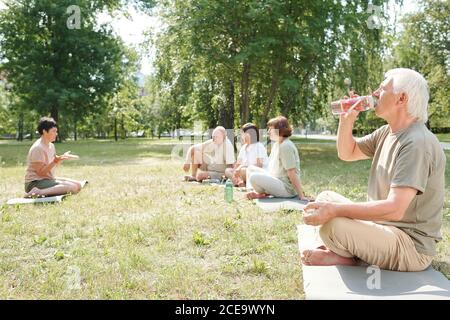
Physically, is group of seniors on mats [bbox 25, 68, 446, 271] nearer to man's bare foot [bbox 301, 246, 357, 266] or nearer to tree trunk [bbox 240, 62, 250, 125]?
man's bare foot [bbox 301, 246, 357, 266]

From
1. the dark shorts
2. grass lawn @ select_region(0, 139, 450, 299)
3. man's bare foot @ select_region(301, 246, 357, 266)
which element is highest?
the dark shorts

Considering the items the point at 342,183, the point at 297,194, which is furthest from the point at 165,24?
the point at 297,194

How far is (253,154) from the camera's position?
28.6ft

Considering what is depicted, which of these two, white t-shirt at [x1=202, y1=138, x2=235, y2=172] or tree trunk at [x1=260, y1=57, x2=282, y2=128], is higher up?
tree trunk at [x1=260, y1=57, x2=282, y2=128]

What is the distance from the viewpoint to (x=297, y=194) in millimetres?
7199

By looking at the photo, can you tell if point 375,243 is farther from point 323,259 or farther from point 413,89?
point 413,89

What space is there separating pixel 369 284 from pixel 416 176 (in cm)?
88

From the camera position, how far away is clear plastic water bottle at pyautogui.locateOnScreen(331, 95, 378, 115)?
3422mm

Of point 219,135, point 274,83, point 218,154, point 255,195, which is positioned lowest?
point 255,195

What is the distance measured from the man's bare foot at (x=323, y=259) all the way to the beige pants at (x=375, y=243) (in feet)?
0.48

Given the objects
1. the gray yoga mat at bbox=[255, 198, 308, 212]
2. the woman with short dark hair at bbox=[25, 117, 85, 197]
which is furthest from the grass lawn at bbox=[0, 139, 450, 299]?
the woman with short dark hair at bbox=[25, 117, 85, 197]

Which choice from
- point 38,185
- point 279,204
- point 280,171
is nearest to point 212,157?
point 280,171

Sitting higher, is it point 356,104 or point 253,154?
point 356,104

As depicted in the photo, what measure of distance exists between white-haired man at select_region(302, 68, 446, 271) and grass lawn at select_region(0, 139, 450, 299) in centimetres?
60
